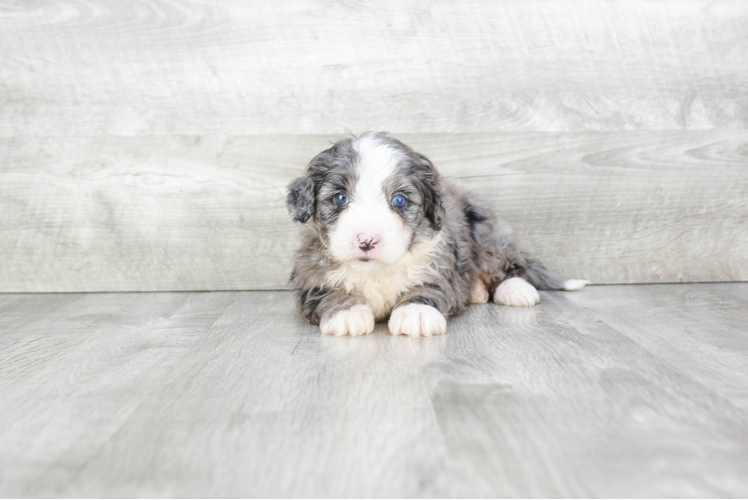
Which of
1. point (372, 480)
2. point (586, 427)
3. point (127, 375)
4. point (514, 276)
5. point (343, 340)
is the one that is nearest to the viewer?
point (372, 480)

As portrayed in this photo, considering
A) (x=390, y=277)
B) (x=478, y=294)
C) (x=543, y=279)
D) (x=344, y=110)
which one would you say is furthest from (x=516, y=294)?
(x=344, y=110)

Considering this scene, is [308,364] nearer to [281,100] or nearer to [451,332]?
[451,332]

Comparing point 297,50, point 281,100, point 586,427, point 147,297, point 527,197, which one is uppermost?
point 297,50

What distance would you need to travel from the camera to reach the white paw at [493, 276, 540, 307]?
2.79 m

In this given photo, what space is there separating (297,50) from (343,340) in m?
1.59

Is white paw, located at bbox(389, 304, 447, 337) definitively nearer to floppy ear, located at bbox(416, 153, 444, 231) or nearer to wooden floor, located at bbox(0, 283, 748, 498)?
wooden floor, located at bbox(0, 283, 748, 498)

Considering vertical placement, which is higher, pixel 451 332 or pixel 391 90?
pixel 391 90

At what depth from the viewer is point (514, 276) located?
9.84 ft

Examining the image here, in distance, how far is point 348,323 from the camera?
2.27m

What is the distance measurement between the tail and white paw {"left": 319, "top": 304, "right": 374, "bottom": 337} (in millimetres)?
1064

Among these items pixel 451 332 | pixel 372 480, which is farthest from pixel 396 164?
pixel 372 480

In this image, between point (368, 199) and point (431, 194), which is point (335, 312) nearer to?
point (368, 199)

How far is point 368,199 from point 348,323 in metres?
0.43

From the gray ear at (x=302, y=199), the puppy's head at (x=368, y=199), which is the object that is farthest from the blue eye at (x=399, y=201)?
the gray ear at (x=302, y=199)
